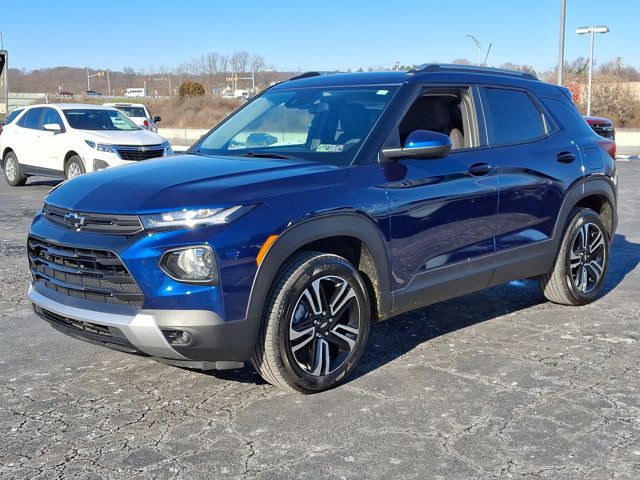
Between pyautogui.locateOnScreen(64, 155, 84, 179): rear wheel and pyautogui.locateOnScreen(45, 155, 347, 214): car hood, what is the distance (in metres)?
9.98

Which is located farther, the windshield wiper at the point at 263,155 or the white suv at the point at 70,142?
the white suv at the point at 70,142

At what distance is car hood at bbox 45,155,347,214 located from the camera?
3.92 meters

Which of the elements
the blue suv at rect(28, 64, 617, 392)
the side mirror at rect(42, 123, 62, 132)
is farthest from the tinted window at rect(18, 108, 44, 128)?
the blue suv at rect(28, 64, 617, 392)

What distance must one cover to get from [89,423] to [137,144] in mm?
10797

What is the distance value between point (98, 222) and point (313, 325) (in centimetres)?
127

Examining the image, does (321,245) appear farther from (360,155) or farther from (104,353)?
(104,353)

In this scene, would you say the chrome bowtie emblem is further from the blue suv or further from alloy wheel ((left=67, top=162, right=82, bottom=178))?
alloy wheel ((left=67, top=162, right=82, bottom=178))

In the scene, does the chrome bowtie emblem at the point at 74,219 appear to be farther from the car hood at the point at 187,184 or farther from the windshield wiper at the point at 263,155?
the windshield wiper at the point at 263,155

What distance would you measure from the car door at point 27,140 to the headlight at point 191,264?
1240 cm

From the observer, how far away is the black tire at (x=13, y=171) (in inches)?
623

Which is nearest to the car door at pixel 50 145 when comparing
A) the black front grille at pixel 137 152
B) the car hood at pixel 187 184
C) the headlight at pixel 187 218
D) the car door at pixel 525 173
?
the black front grille at pixel 137 152

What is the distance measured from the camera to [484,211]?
5.16 meters

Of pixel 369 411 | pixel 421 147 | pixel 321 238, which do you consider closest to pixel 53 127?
pixel 421 147

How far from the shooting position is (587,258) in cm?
632
